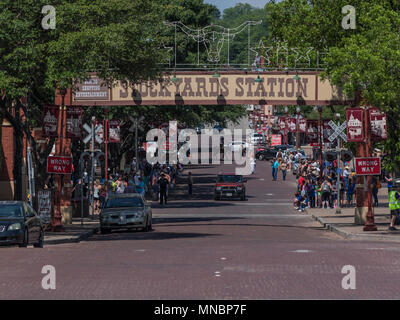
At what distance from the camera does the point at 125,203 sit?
33.6m

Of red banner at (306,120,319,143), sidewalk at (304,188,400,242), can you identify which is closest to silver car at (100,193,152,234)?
sidewalk at (304,188,400,242)

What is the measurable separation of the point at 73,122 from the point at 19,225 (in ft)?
34.9

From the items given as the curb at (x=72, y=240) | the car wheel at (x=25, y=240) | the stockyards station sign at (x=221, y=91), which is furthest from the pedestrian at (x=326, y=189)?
the car wheel at (x=25, y=240)

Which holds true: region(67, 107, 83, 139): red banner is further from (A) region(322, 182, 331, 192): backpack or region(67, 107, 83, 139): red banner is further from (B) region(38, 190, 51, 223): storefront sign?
(A) region(322, 182, 331, 192): backpack

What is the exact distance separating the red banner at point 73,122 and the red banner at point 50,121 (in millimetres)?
1747

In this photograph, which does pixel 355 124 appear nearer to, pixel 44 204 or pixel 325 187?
pixel 44 204

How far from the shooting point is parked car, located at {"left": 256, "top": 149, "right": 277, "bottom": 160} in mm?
110750

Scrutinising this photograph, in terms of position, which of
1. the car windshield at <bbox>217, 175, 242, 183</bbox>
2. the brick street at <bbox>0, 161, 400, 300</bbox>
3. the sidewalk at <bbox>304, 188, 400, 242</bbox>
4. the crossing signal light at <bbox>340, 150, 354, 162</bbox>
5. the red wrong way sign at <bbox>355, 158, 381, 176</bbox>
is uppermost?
the crossing signal light at <bbox>340, 150, 354, 162</bbox>

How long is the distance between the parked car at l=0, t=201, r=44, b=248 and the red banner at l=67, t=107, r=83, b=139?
8.71 m

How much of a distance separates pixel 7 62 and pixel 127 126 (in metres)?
38.4

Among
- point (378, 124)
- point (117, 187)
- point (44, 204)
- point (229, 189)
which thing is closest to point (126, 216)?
point (44, 204)

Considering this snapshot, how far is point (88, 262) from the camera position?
1950 centimetres

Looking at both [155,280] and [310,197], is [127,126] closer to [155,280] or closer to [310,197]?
[310,197]

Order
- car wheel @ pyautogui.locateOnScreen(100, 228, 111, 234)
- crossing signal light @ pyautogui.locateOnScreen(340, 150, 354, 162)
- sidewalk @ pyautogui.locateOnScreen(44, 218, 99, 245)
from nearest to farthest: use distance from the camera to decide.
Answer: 1. sidewalk @ pyautogui.locateOnScreen(44, 218, 99, 245)
2. car wheel @ pyautogui.locateOnScreen(100, 228, 111, 234)
3. crossing signal light @ pyautogui.locateOnScreen(340, 150, 354, 162)
